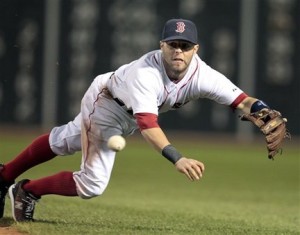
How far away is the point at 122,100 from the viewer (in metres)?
5.01

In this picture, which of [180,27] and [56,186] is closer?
[180,27]

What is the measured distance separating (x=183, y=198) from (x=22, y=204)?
3.38 metres

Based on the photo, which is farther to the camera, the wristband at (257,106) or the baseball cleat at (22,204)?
the baseball cleat at (22,204)

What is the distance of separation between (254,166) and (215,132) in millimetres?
1702

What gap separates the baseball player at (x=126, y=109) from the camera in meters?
4.73

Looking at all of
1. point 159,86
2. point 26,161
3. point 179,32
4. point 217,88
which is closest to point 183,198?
point 26,161

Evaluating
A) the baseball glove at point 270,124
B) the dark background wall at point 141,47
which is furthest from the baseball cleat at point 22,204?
the dark background wall at point 141,47

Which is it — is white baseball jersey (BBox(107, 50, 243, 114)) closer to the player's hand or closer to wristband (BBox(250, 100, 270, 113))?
wristband (BBox(250, 100, 270, 113))

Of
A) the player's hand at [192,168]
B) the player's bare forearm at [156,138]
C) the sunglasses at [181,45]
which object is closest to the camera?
the player's hand at [192,168]

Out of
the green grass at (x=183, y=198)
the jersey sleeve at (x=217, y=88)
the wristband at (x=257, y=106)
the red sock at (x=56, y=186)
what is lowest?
the green grass at (x=183, y=198)

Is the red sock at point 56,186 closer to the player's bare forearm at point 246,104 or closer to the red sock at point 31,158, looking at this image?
the red sock at point 31,158

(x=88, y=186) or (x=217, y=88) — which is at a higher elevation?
(x=217, y=88)

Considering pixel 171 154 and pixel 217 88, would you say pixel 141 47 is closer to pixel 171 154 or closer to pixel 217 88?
pixel 217 88

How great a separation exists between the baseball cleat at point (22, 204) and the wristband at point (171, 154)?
1264mm
